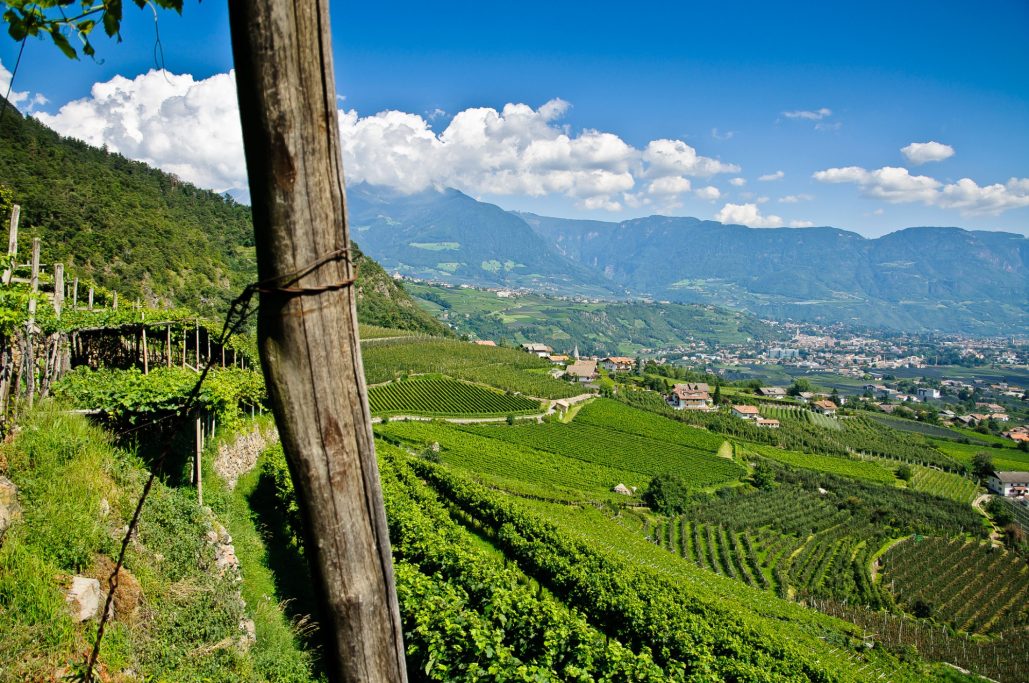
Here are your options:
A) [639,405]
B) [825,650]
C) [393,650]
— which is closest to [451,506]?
[825,650]

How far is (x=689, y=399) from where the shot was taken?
82875mm

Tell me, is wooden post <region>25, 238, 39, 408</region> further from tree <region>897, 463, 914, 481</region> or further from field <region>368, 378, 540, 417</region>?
tree <region>897, 463, 914, 481</region>

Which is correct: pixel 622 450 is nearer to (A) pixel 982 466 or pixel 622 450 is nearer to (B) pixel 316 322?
(A) pixel 982 466

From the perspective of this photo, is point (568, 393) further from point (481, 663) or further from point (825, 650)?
point (481, 663)

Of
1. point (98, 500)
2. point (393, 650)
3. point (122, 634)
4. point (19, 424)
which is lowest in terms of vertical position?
point (122, 634)

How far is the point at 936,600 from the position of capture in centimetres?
3244

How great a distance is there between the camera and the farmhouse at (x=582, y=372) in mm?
84250

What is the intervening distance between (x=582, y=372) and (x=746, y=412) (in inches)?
974

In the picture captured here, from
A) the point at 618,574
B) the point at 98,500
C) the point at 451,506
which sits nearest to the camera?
the point at 98,500

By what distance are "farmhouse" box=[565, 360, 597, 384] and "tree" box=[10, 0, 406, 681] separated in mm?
81868

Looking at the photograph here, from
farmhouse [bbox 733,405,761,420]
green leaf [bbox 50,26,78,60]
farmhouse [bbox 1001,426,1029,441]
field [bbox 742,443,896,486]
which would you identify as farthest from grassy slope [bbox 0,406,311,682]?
farmhouse [bbox 1001,426,1029,441]

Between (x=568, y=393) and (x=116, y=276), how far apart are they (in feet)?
157

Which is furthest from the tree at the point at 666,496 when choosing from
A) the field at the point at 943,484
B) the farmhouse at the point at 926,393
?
the farmhouse at the point at 926,393

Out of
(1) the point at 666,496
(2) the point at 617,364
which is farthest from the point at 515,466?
(2) the point at 617,364
